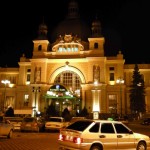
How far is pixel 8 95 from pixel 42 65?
40.8ft

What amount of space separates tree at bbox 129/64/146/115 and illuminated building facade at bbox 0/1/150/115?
2.29m

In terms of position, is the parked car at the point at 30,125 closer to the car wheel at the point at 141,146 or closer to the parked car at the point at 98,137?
the parked car at the point at 98,137

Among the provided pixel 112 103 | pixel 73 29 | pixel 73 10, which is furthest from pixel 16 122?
pixel 73 10

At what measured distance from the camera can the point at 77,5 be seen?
2901 inches

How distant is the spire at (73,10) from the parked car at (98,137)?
60.2m

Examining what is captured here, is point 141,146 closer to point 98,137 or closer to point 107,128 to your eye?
point 107,128

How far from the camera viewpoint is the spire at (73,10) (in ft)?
228

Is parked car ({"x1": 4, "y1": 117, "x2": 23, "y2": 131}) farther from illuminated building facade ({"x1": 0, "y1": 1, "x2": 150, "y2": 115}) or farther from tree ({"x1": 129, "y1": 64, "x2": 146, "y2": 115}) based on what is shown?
tree ({"x1": 129, "y1": 64, "x2": 146, "y2": 115})

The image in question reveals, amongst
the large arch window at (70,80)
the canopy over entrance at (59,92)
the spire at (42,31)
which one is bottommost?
the canopy over entrance at (59,92)

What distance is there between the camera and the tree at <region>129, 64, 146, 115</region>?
53500 mm

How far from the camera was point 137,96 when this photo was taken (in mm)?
53875

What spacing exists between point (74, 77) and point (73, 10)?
73.7 feet

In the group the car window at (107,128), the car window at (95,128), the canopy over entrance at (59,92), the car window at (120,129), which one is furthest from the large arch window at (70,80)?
the car window at (95,128)

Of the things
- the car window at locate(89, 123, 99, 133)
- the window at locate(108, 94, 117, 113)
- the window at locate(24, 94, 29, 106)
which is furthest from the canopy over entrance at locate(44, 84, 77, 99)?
the car window at locate(89, 123, 99, 133)
